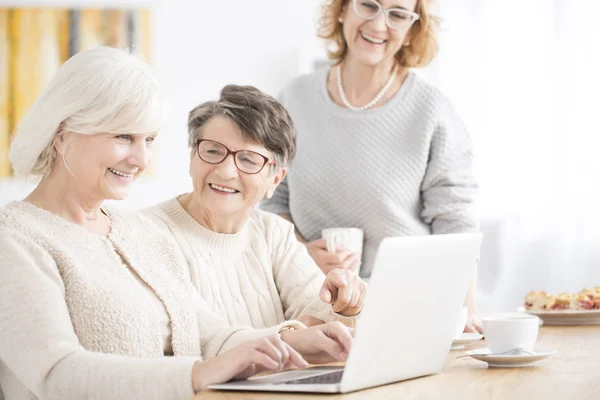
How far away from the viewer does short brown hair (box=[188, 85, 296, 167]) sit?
77.2 inches

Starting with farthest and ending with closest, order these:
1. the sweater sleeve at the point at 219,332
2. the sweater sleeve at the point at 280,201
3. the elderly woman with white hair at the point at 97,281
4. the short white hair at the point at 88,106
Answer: the sweater sleeve at the point at 280,201 → the sweater sleeve at the point at 219,332 → the short white hair at the point at 88,106 → the elderly woman with white hair at the point at 97,281

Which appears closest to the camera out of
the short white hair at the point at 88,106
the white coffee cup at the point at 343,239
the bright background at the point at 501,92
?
the short white hair at the point at 88,106

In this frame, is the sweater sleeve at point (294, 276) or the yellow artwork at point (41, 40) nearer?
the sweater sleeve at point (294, 276)

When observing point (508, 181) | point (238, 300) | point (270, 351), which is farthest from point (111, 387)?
point (508, 181)

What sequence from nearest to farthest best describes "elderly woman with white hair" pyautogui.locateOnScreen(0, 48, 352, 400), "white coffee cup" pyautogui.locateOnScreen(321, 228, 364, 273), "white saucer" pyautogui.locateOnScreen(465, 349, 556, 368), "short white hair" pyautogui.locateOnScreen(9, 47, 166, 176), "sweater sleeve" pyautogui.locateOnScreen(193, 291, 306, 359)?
"elderly woman with white hair" pyautogui.locateOnScreen(0, 48, 352, 400), "white saucer" pyautogui.locateOnScreen(465, 349, 556, 368), "short white hair" pyautogui.locateOnScreen(9, 47, 166, 176), "sweater sleeve" pyautogui.locateOnScreen(193, 291, 306, 359), "white coffee cup" pyautogui.locateOnScreen(321, 228, 364, 273)

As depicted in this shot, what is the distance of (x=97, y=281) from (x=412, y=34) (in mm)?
1356

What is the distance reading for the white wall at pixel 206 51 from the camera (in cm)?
430

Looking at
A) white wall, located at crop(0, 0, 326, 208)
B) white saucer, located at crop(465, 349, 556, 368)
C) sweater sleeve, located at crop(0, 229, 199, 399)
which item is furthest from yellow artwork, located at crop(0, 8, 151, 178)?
white saucer, located at crop(465, 349, 556, 368)

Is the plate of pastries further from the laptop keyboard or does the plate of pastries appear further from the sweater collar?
the laptop keyboard

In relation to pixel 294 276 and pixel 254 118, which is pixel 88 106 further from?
pixel 294 276

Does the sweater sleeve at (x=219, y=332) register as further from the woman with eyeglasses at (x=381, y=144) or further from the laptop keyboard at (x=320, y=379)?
the woman with eyeglasses at (x=381, y=144)

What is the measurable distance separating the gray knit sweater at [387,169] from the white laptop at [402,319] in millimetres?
1026

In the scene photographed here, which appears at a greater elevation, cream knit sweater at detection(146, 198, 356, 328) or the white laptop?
the white laptop

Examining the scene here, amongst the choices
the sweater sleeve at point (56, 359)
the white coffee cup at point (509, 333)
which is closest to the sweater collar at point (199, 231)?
the sweater sleeve at point (56, 359)
